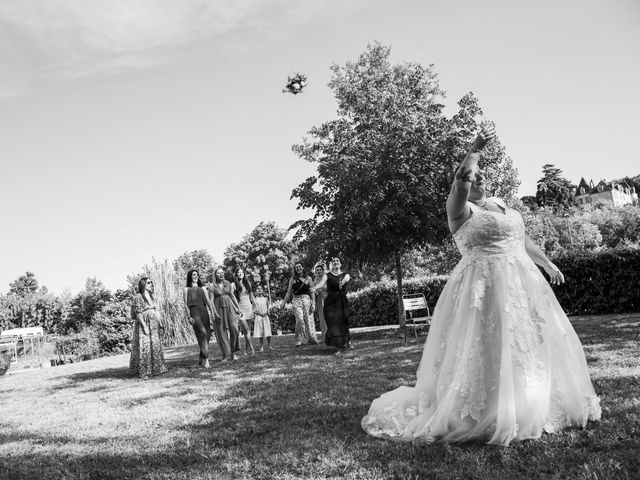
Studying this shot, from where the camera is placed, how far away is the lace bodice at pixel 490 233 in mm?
4445

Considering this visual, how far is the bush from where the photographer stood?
17.6m

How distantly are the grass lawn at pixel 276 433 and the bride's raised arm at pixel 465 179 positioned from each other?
196 centimetres

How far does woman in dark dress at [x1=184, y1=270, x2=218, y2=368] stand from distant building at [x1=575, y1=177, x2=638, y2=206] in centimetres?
13955

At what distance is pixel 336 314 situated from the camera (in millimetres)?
11750

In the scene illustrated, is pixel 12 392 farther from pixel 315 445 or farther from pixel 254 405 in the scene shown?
pixel 315 445

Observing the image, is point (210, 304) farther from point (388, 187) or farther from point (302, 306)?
point (388, 187)

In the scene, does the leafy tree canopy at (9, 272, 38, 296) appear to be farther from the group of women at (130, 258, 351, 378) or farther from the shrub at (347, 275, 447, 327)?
the group of women at (130, 258, 351, 378)

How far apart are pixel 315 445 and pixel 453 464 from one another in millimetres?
1289

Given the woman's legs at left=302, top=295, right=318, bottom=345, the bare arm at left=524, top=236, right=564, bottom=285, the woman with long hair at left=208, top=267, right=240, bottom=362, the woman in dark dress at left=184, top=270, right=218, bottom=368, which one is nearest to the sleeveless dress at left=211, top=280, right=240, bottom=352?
the woman with long hair at left=208, top=267, right=240, bottom=362

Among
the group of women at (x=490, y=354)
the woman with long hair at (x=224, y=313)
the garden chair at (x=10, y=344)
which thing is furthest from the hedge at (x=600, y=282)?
the garden chair at (x=10, y=344)

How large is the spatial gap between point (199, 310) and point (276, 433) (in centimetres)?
713

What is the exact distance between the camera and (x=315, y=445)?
4.31 metres

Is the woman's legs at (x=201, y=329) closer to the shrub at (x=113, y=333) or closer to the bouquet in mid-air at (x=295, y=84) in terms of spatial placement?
the bouquet in mid-air at (x=295, y=84)

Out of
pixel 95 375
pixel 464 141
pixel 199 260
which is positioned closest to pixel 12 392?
pixel 95 375
